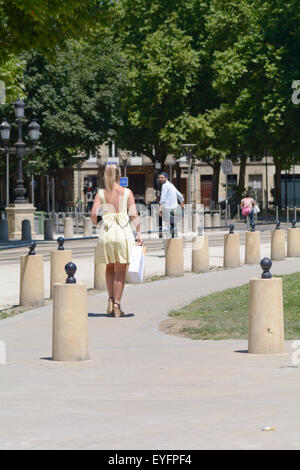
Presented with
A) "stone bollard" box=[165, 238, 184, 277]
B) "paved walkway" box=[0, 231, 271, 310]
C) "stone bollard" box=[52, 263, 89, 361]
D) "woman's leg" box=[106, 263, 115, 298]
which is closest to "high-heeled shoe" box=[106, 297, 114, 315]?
"woman's leg" box=[106, 263, 115, 298]

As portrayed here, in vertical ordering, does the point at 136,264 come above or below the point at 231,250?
above

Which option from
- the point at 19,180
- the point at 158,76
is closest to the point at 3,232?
the point at 19,180

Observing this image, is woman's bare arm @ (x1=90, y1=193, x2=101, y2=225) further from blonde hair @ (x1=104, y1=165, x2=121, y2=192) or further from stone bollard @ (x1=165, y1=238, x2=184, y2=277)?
stone bollard @ (x1=165, y1=238, x2=184, y2=277)

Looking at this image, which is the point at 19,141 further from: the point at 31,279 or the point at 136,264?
the point at 136,264

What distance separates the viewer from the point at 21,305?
1468cm

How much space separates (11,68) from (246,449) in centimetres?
2665

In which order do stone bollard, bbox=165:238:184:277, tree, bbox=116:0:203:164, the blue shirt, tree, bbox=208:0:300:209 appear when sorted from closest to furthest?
stone bollard, bbox=165:238:184:277, the blue shirt, tree, bbox=208:0:300:209, tree, bbox=116:0:203:164

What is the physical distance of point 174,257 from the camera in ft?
62.6

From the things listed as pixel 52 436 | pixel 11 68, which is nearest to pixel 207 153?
pixel 11 68

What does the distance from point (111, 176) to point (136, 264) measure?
3.84 feet

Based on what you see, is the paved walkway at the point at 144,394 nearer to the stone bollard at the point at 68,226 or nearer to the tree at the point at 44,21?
the tree at the point at 44,21

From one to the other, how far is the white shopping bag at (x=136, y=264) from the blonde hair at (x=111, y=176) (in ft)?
2.82

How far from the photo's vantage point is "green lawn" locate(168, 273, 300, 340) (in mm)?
11422

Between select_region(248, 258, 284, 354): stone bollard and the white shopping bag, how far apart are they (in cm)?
288
